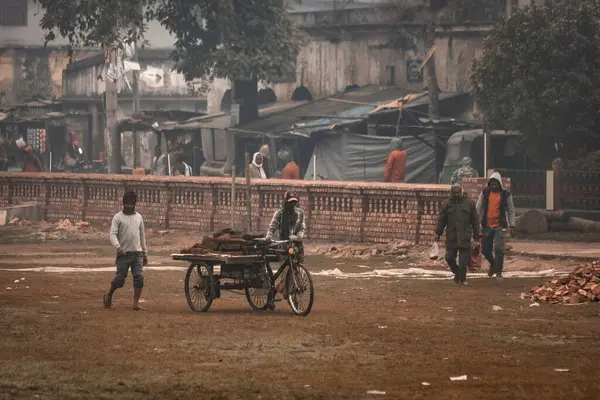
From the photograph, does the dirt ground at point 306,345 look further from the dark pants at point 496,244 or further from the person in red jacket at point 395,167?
the person in red jacket at point 395,167

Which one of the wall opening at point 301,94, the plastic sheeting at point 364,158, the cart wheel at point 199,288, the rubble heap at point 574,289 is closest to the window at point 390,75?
the wall opening at point 301,94

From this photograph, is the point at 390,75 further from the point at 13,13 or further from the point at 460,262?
the point at 460,262

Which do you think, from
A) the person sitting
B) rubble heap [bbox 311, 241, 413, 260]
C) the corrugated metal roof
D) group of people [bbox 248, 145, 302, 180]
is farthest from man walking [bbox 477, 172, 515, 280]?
the person sitting

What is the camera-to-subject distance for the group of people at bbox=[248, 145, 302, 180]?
3828cm

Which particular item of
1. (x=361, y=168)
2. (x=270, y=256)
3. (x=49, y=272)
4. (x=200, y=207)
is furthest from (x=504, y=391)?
(x=361, y=168)

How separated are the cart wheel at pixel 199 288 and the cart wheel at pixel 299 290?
1.04m

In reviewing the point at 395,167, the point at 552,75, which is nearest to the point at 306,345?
the point at 395,167

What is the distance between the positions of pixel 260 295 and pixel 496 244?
5.45m

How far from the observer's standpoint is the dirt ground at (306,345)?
37.9 feet

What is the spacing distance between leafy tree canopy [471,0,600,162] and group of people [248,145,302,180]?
6.47 m

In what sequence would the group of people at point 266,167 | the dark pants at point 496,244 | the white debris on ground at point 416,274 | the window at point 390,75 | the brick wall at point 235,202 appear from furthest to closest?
the window at point 390,75, the group of people at point 266,167, the brick wall at point 235,202, the white debris on ground at point 416,274, the dark pants at point 496,244

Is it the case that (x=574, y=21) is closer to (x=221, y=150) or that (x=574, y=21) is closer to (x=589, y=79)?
(x=589, y=79)

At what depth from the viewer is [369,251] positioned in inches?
1083

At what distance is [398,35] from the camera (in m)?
56.8
